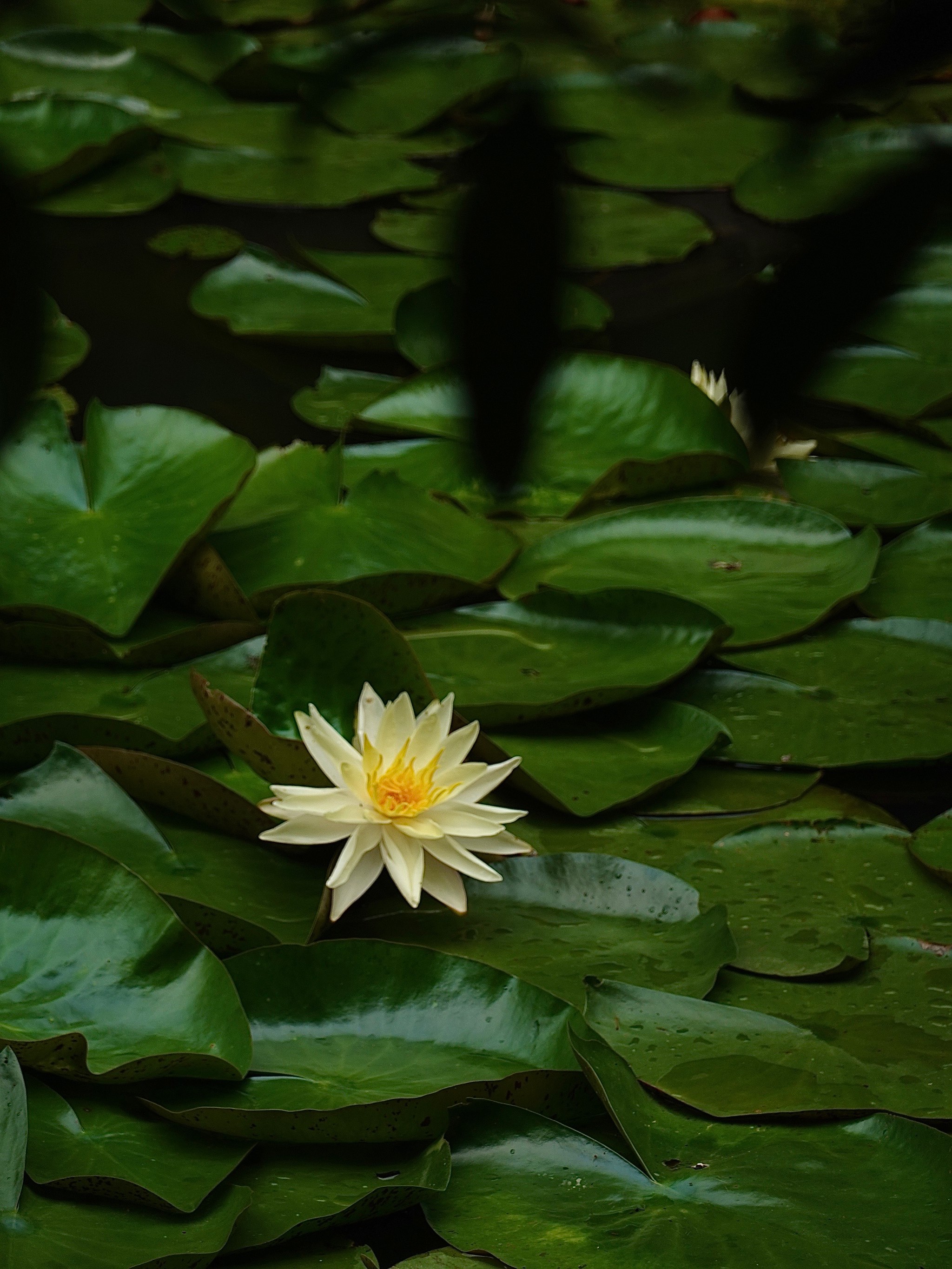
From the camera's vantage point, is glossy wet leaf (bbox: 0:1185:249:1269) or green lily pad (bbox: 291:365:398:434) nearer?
glossy wet leaf (bbox: 0:1185:249:1269)

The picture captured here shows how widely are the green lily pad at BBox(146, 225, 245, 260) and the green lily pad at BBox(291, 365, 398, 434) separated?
18.2 inches

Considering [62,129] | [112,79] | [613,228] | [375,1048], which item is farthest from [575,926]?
[112,79]

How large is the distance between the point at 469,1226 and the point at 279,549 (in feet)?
2.60

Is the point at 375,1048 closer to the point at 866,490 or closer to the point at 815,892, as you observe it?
the point at 815,892

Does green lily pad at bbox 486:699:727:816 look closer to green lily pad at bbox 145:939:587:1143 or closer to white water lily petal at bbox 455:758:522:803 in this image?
white water lily petal at bbox 455:758:522:803

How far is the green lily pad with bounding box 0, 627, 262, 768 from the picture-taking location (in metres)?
1.05

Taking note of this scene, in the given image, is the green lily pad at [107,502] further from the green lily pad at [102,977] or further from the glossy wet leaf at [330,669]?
the green lily pad at [102,977]

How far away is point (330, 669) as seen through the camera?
3.32 ft

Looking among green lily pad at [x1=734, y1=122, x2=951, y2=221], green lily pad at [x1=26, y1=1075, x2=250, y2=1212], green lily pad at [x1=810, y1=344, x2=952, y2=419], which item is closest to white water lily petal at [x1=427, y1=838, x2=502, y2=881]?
green lily pad at [x1=26, y1=1075, x2=250, y2=1212]

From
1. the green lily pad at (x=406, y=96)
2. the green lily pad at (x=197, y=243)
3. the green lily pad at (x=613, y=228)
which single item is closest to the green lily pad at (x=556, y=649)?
the green lily pad at (x=613, y=228)

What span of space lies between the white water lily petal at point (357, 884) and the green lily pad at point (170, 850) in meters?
0.05

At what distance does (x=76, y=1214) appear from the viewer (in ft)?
2.30

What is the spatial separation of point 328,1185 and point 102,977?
0.19 m

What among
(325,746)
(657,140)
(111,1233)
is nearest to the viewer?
(111,1233)
